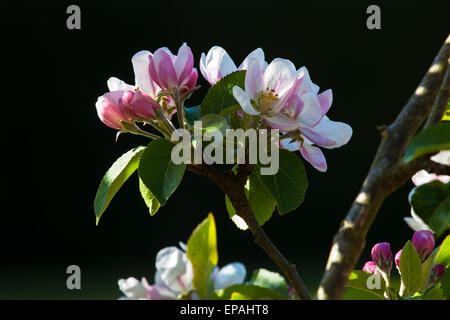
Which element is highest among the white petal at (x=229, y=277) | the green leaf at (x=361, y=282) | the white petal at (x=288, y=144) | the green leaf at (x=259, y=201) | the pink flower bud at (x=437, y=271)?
the white petal at (x=288, y=144)

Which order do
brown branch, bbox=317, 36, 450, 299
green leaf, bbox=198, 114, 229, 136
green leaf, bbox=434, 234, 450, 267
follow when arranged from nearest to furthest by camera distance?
brown branch, bbox=317, 36, 450, 299 → green leaf, bbox=198, 114, 229, 136 → green leaf, bbox=434, 234, 450, 267

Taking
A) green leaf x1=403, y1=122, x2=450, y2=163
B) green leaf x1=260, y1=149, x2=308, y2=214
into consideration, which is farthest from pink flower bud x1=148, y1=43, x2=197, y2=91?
green leaf x1=403, y1=122, x2=450, y2=163

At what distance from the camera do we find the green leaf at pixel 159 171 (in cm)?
41

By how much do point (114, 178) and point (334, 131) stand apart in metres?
0.17

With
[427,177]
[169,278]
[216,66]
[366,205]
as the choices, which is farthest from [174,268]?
[427,177]

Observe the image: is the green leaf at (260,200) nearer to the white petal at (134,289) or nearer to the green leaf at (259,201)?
the green leaf at (259,201)

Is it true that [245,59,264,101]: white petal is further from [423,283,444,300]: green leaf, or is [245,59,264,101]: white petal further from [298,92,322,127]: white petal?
[423,283,444,300]: green leaf

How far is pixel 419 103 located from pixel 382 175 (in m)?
0.06

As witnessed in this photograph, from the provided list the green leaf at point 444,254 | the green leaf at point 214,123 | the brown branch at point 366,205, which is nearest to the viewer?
the brown branch at point 366,205

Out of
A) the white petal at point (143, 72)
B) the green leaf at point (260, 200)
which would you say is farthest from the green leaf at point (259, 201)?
the white petal at point (143, 72)

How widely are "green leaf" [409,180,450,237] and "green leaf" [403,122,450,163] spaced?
0.09 ft

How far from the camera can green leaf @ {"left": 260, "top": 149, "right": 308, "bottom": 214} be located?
44 cm

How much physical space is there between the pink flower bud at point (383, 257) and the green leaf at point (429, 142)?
0.24 metres
